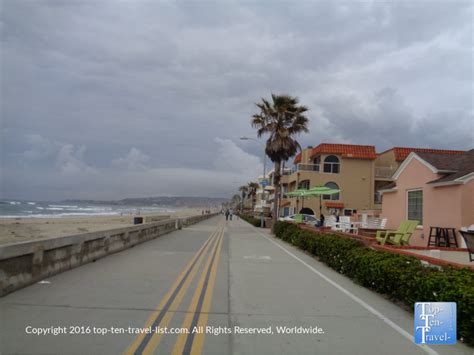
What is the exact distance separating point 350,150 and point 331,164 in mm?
2617

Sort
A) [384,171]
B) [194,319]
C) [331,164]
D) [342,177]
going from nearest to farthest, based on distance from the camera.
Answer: [194,319]
[342,177]
[331,164]
[384,171]

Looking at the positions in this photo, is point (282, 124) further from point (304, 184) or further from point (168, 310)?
point (168, 310)

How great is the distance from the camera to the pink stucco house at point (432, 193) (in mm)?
15492

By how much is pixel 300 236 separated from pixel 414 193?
5557 mm

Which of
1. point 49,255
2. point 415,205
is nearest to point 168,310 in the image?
point 49,255

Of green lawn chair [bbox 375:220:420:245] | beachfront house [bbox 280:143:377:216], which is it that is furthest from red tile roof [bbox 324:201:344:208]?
green lawn chair [bbox 375:220:420:245]

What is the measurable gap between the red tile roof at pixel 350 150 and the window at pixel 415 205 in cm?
2781

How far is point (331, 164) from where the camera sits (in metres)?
47.8

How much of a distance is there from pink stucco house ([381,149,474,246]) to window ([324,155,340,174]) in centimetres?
2571

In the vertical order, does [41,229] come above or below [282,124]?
below

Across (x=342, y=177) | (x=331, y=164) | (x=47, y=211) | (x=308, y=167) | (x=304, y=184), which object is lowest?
(x=47, y=211)

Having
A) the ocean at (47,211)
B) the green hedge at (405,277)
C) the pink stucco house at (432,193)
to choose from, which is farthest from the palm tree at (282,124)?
the ocean at (47,211)

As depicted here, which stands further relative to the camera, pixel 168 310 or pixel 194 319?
pixel 168 310

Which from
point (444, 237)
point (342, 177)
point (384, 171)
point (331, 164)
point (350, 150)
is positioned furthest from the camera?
point (384, 171)
